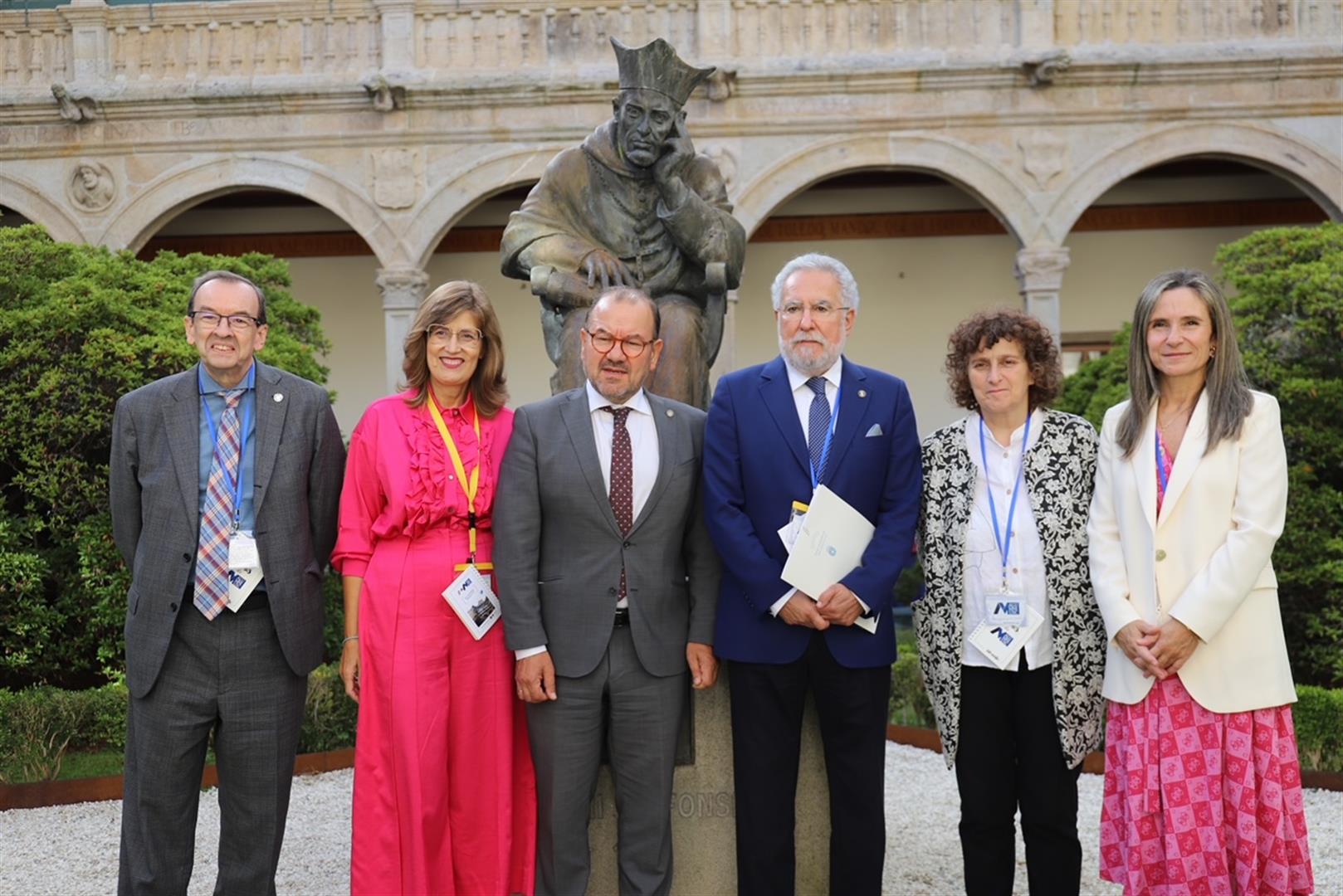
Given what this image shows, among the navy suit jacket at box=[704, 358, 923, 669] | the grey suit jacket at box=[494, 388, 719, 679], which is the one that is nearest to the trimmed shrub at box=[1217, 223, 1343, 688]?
the navy suit jacket at box=[704, 358, 923, 669]

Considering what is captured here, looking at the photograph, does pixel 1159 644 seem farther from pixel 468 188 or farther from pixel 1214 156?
pixel 1214 156

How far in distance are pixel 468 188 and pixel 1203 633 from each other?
37.3 ft

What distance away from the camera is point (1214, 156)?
13.2 meters

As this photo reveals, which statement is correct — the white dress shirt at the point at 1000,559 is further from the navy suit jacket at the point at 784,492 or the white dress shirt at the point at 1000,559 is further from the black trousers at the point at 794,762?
the black trousers at the point at 794,762

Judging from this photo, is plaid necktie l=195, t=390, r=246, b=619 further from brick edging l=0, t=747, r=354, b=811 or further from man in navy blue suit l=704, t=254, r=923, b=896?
brick edging l=0, t=747, r=354, b=811

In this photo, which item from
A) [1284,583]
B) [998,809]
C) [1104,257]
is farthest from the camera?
[1104,257]

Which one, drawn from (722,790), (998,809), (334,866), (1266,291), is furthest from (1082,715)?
(1266,291)

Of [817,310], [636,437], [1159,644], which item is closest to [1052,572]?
[1159,644]

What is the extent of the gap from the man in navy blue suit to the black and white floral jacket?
0.36 ft

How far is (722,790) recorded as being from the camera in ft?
11.9

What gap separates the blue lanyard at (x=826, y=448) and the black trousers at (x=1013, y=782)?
0.64 metres

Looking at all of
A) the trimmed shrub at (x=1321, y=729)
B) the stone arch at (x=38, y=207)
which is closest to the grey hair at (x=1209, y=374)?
the trimmed shrub at (x=1321, y=729)

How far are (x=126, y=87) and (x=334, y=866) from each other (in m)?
11.2

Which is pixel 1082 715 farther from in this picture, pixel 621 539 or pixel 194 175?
pixel 194 175
